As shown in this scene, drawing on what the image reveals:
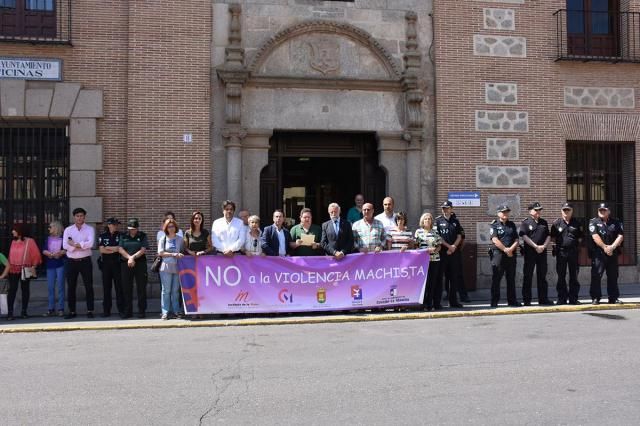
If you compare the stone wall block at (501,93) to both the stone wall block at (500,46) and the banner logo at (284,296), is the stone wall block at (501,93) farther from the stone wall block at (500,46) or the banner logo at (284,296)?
the banner logo at (284,296)

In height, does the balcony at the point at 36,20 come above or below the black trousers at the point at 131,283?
above

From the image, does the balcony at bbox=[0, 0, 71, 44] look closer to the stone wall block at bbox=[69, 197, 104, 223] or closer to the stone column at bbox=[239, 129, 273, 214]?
the stone wall block at bbox=[69, 197, 104, 223]

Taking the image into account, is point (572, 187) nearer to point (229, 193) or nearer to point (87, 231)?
point (229, 193)

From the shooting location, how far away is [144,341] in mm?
7957

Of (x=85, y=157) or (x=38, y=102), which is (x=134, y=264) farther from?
(x=38, y=102)

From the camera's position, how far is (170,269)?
9914mm

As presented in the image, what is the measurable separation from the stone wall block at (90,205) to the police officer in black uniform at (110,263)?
6.08 ft

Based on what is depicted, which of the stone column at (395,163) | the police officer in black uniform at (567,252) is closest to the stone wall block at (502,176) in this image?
the stone column at (395,163)

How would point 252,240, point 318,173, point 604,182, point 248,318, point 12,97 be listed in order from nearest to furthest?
point 248,318, point 252,240, point 12,97, point 604,182, point 318,173

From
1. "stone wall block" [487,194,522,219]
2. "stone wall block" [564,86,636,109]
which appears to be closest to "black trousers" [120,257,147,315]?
"stone wall block" [487,194,522,219]

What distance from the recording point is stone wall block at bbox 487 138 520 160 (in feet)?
45.0

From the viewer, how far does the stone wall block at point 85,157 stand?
12249 millimetres

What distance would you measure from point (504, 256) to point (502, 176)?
332 centimetres

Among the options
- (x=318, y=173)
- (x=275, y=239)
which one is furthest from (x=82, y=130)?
(x=318, y=173)
